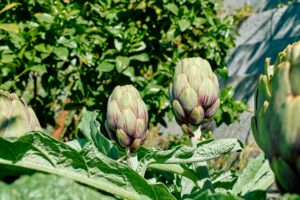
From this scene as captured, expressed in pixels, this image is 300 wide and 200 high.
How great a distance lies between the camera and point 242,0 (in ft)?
13.8

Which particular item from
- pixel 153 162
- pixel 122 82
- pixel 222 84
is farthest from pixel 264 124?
pixel 222 84

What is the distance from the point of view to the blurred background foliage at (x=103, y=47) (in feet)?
6.82

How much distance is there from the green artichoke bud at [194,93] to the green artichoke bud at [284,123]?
1.14 ft

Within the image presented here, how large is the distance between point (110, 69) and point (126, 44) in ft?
0.36

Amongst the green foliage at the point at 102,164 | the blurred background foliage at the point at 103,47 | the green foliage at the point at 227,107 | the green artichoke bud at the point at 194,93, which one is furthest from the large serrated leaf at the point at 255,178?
the green foliage at the point at 227,107

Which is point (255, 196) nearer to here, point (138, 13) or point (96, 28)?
point (96, 28)

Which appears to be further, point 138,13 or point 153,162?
point 138,13

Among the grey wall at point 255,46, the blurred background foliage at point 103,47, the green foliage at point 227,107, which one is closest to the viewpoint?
the blurred background foliage at point 103,47

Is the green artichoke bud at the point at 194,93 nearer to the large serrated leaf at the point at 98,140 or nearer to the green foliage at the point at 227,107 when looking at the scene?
the large serrated leaf at the point at 98,140

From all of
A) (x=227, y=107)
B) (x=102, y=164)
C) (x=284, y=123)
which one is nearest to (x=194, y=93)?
(x=102, y=164)

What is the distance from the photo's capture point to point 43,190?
1.42ft

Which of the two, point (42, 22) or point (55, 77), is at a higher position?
point (42, 22)

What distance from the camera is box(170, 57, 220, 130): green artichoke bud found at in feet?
2.82

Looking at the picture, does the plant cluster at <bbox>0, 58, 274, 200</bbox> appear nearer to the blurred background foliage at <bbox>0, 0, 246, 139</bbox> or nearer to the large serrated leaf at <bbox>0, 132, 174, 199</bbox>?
the large serrated leaf at <bbox>0, 132, 174, 199</bbox>
